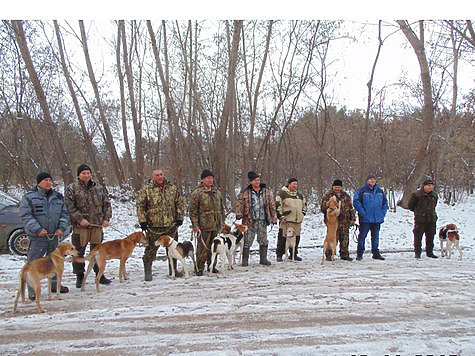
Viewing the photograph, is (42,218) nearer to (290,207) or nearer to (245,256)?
(245,256)

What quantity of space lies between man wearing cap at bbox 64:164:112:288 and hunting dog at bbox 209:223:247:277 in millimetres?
1918

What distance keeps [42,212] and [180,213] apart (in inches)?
87.4

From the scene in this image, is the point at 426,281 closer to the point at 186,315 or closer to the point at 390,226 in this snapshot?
the point at 186,315

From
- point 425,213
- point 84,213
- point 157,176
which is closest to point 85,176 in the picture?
point 84,213

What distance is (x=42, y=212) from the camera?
5379 mm

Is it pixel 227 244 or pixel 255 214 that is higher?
pixel 255 214

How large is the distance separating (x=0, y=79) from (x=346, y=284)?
1649cm

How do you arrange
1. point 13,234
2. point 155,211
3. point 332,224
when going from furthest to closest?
point 13,234, point 332,224, point 155,211

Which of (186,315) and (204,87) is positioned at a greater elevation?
(204,87)

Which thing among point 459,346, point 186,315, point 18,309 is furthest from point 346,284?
point 18,309

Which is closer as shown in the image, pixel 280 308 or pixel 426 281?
pixel 280 308

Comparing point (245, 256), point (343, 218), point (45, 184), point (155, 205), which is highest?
point (45, 184)

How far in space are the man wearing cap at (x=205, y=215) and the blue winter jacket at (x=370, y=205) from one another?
3.48 metres

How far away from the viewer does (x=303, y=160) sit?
85.9ft
